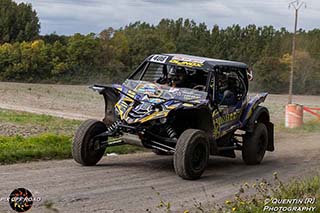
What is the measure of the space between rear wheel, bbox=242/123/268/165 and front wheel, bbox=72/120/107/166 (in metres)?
3.32

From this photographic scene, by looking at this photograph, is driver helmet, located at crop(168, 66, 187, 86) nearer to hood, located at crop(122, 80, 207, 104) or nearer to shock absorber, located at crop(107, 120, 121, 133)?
hood, located at crop(122, 80, 207, 104)

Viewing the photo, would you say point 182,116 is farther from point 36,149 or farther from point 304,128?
point 304,128

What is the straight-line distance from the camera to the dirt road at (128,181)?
790 centimetres

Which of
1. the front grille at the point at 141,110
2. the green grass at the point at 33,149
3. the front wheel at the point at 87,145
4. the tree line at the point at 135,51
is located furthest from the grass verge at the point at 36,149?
the tree line at the point at 135,51

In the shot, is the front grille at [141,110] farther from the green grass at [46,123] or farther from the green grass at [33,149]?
the green grass at [46,123]

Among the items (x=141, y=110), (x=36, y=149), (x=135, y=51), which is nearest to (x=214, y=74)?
(x=141, y=110)

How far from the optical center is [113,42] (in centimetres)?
5847

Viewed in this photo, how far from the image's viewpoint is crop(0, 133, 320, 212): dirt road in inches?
311

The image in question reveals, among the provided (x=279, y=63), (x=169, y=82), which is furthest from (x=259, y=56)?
(x=169, y=82)

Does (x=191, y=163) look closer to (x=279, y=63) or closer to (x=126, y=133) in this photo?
(x=126, y=133)

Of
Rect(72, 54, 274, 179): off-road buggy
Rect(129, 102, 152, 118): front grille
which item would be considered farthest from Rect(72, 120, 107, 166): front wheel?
Rect(129, 102, 152, 118): front grille

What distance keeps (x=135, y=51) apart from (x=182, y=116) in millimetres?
45319

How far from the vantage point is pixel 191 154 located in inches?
385

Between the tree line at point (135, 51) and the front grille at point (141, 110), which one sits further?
the tree line at point (135, 51)
